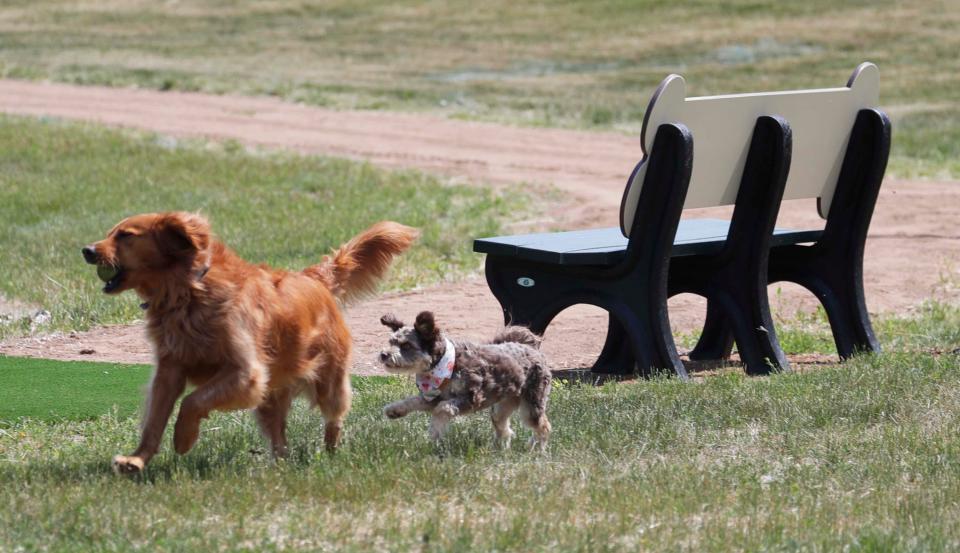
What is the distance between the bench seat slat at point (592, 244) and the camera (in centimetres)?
794

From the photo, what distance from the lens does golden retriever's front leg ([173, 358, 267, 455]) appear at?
218 inches

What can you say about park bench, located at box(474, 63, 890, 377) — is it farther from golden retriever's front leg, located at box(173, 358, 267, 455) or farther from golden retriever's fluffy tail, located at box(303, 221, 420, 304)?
golden retriever's front leg, located at box(173, 358, 267, 455)

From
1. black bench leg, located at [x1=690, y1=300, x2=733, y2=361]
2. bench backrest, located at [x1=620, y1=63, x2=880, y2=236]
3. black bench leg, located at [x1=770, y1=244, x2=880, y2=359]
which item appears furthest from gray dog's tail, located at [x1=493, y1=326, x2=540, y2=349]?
black bench leg, located at [x1=770, y1=244, x2=880, y2=359]

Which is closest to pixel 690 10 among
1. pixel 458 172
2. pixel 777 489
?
pixel 458 172

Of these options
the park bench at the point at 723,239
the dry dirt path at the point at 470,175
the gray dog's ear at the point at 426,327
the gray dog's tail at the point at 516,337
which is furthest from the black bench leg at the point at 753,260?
the gray dog's ear at the point at 426,327

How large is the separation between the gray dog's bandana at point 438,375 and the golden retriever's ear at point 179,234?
3.73ft

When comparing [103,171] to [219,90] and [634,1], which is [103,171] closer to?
[219,90]

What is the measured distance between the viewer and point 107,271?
557 centimetres

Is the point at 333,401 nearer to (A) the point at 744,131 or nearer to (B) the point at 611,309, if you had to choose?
(B) the point at 611,309

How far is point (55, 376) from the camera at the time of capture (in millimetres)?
8156

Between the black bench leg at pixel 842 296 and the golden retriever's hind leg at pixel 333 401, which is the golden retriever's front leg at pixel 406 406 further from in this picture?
the black bench leg at pixel 842 296

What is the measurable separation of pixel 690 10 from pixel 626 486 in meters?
34.6

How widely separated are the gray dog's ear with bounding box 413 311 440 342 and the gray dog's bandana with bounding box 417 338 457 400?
128 millimetres

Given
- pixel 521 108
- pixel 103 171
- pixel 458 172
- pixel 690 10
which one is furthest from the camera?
pixel 690 10
